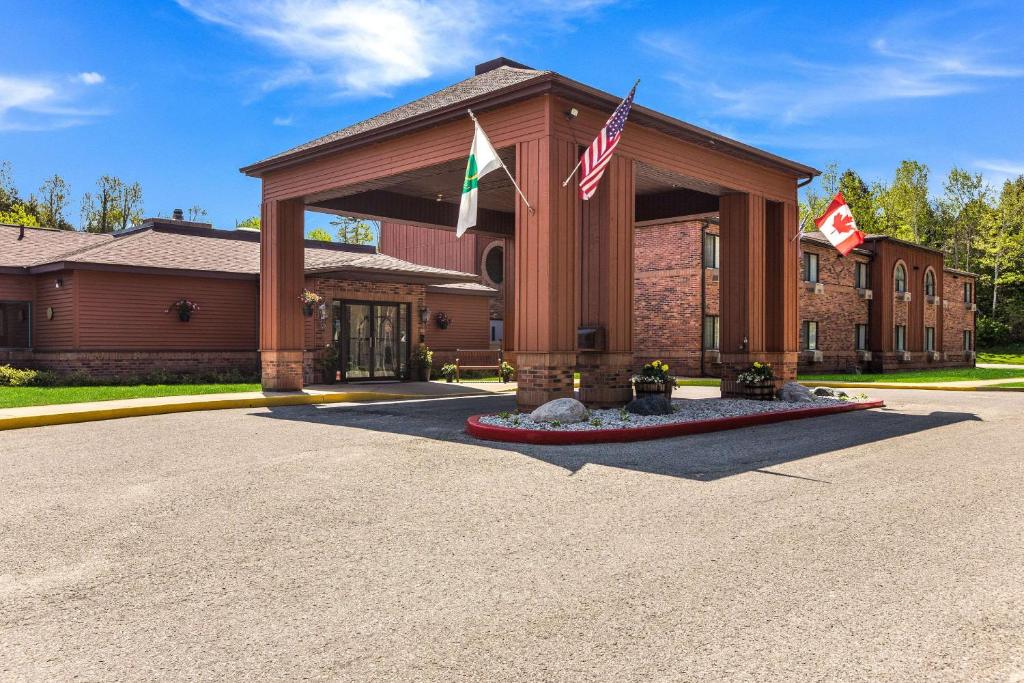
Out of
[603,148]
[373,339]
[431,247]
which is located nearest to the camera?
[603,148]

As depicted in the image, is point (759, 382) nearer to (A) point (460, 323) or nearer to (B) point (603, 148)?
(B) point (603, 148)

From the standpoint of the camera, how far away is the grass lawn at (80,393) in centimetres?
1593

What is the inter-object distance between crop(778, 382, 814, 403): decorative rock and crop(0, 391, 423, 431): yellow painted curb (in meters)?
8.30

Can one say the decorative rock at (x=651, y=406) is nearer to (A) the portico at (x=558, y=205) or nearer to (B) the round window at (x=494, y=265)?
(A) the portico at (x=558, y=205)

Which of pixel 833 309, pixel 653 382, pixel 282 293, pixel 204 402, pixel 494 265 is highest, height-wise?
pixel 494 265

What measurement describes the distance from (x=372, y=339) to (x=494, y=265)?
10.8 metres

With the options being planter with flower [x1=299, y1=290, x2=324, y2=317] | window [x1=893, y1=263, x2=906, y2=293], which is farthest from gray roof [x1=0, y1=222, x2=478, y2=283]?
window [x1=893, y1=263, x2=906, y2=293]

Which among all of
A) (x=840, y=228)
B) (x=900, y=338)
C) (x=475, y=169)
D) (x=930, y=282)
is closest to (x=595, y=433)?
(x=475, y=169)

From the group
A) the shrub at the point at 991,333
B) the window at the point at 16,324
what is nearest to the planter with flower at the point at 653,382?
the window at the point at 16,324

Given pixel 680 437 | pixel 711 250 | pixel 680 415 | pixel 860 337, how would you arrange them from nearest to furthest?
pixel 680 437 < pixel 680 415 < pixel 711 250 < pixel 860 337

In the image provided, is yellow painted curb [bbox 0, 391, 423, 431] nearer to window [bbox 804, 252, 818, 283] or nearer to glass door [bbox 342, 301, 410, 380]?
glass door [bbox 342, 301, 410, 380]

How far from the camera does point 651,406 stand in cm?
1315

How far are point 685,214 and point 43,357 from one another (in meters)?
18.3

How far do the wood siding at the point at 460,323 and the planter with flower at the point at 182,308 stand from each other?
7842 millimetres
